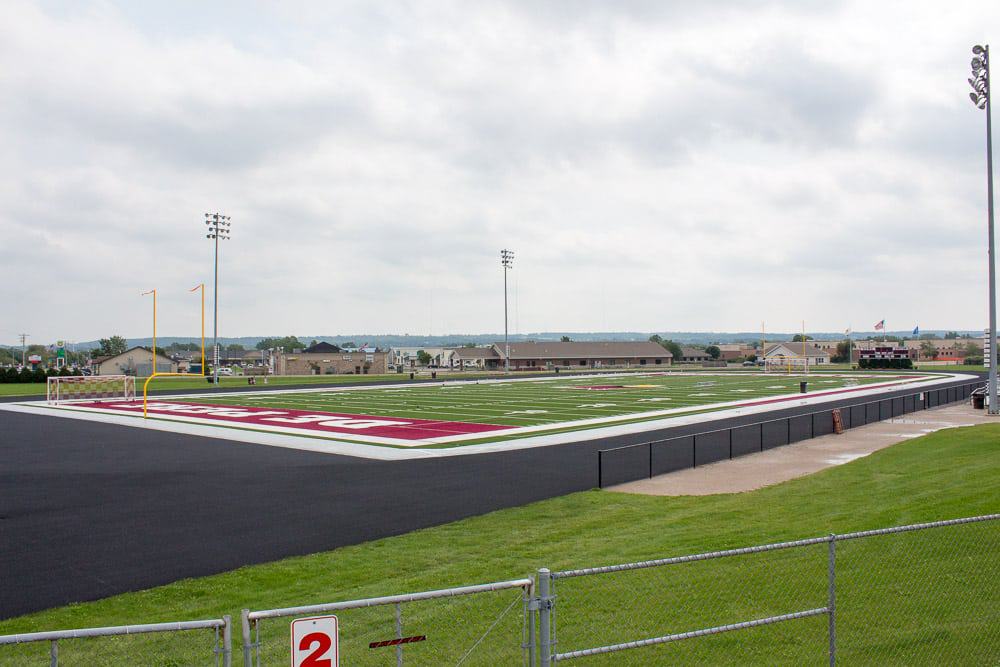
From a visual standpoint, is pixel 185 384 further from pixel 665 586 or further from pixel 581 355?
pixel 665 586

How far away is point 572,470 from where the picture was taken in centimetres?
2284

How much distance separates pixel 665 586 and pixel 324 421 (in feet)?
100

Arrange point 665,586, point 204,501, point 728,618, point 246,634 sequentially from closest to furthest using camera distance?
point 246,634
point 728,618
point 665,586
point 204,501

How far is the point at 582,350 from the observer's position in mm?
150500

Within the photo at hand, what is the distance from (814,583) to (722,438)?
21.1 metres

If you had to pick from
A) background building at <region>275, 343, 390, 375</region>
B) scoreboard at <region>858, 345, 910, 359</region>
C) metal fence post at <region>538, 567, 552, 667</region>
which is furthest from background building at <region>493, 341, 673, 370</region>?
metal fence post at <region>538, 567, 552, 667</region>

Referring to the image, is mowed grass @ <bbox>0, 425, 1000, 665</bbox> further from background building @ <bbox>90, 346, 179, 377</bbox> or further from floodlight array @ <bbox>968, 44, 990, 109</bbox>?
background building @ <bbox>90, 346, 179, 377</bbox>

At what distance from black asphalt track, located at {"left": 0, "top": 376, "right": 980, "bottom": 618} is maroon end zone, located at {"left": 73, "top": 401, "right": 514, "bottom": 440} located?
560 centimetres

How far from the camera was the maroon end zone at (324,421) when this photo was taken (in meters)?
33.2

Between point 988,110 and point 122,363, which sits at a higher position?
point 988,110

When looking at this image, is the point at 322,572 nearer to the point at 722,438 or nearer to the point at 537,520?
the point at 537,520

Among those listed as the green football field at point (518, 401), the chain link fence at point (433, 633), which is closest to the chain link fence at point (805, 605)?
the chain link fence at point (433, 633)

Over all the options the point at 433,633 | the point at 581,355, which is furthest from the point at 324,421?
the point at 581,355

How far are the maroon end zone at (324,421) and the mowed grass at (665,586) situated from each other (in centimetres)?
1658
